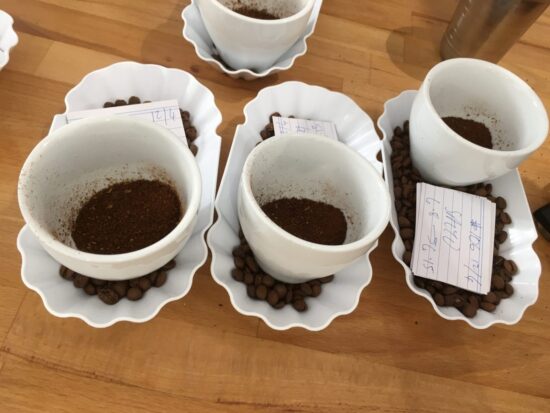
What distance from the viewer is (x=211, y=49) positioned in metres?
0.64

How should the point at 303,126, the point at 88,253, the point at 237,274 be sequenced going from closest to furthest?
the point at 88,253, the point at 237,274, the point at 303,126

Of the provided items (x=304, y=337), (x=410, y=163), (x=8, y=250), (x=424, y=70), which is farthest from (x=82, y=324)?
(x=424, y=70)

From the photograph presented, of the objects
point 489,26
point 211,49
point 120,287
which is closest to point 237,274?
point 120,287

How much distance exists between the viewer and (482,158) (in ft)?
1.66

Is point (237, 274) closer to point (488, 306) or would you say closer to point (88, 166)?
point (88, 166)

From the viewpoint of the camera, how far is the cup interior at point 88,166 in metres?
0.39

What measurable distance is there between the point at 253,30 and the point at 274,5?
13 centimetres

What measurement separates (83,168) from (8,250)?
0.14m

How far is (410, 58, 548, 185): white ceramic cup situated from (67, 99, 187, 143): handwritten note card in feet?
1.01

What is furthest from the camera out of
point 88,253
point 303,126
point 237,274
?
point 303,126

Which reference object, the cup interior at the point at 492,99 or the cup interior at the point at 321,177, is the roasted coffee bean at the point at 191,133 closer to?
the cup interior at the point at 321,177

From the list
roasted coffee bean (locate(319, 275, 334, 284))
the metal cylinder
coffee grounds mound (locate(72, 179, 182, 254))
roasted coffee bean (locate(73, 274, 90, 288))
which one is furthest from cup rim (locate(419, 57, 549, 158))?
roasted coffee bean (locate(73, 274, 90, 288))

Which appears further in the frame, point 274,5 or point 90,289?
point 274,5

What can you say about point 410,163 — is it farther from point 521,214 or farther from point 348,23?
point 348,23
